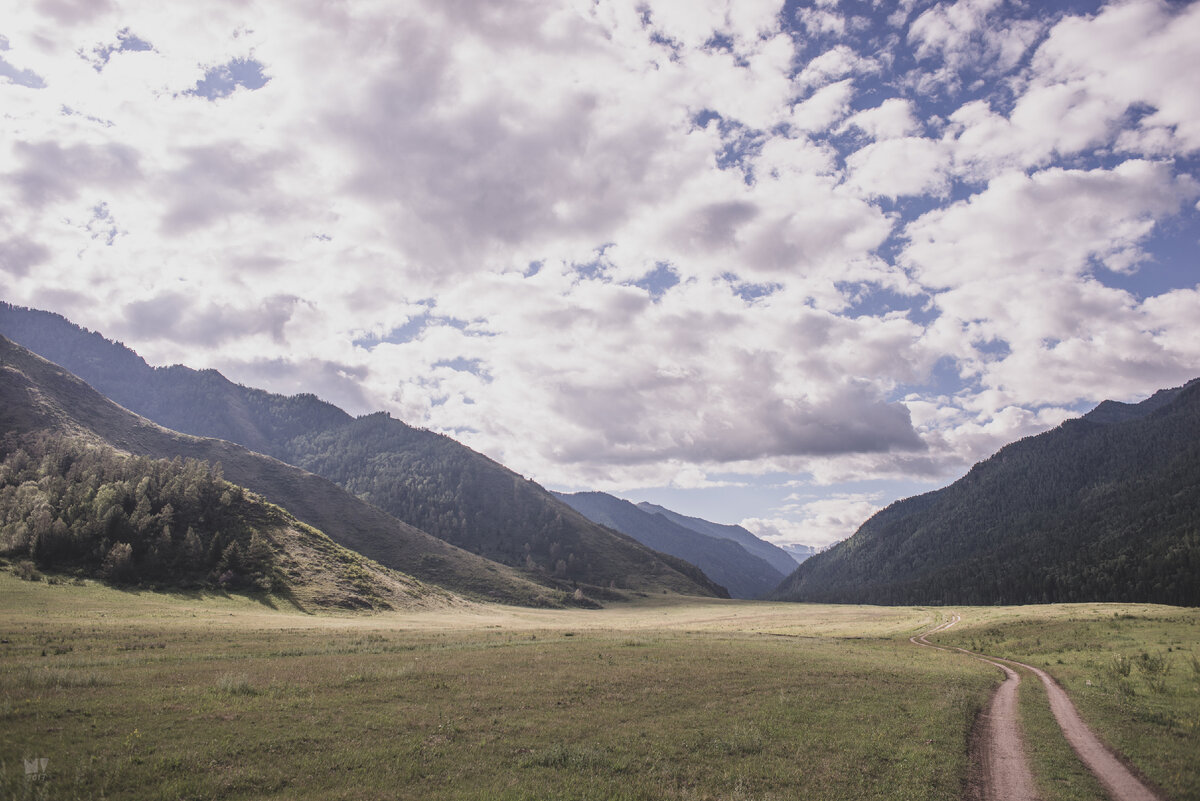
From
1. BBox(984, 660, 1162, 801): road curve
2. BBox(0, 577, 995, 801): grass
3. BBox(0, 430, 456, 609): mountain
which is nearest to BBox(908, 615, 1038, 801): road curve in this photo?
BBox(0, 577, 995, 801): grass

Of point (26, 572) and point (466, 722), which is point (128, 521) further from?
point (466, 722)

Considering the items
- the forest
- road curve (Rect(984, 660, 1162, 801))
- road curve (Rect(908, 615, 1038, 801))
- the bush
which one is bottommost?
the bush

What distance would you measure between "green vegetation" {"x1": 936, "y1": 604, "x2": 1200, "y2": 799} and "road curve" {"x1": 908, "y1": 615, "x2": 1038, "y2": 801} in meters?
0.64

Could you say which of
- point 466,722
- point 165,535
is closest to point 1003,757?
point 466,722

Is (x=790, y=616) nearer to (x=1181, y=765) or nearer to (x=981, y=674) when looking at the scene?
(x=981, y=674)

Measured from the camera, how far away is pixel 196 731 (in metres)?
20.6

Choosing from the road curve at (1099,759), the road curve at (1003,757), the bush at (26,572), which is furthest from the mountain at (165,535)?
the road curve at (1099,759)

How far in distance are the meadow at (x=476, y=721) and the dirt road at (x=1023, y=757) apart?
2.99 feet

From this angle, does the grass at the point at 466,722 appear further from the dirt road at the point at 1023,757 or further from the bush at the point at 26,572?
the bush at the point at 26,572

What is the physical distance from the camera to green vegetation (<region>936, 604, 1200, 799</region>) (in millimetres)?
20484

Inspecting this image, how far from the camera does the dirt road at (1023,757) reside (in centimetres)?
1806

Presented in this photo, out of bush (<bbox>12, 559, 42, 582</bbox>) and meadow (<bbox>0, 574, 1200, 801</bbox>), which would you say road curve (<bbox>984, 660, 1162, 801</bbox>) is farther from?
bush (<bbox>12, 559, 42, 582</bbox>)

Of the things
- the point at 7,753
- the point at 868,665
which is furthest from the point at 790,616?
the point at 7,753

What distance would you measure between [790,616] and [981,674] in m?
92.0
